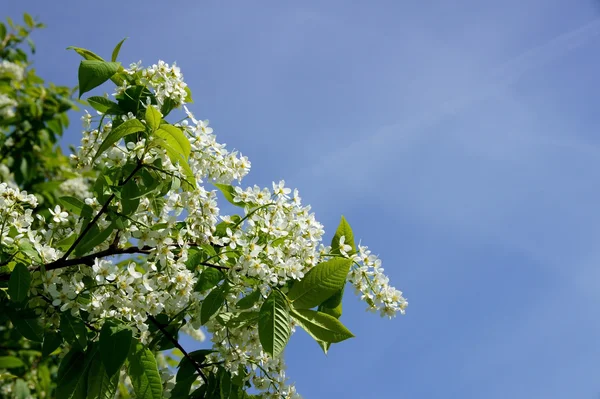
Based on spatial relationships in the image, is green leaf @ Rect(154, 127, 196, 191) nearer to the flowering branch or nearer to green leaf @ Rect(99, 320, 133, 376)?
the flowering branch

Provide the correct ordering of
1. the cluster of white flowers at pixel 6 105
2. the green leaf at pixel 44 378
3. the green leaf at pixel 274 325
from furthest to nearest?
the cluster of white flowers at pixel 6 105 < the green leaf at pixel 44 378 < the green leaf at pixel 274 325

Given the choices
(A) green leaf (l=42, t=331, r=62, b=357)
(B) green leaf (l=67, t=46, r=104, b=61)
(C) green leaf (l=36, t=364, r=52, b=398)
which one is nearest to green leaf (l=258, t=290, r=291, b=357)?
(A) green leaf (l=42, t=331, r=62, b=357)

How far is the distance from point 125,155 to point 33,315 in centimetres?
61

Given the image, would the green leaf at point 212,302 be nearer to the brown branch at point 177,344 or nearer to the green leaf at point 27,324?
the brown branch at point 177,344

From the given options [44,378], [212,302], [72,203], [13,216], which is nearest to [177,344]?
[212,302]

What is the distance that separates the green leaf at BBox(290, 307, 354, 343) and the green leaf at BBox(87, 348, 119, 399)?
61cm

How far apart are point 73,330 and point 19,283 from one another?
22 cm

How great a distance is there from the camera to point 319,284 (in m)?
1.83

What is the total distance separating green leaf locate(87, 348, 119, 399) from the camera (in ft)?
6.04

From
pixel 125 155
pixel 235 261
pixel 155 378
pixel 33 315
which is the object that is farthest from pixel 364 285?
pixel 33 315

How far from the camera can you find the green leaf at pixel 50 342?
189 centimetres

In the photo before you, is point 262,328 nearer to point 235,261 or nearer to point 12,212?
point 235,261

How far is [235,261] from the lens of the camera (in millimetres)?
1949

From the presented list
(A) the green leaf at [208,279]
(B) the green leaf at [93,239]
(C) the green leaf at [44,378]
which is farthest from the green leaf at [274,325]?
(C) the green leaf at [44,378]
